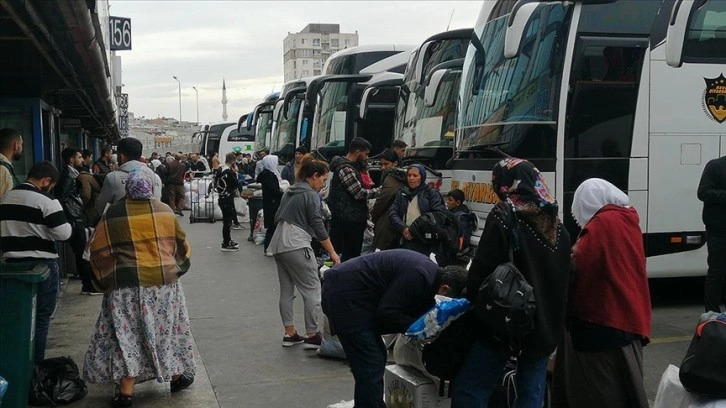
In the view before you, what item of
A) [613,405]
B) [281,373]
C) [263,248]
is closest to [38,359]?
[281,373]

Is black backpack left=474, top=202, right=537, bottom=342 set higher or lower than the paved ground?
higher

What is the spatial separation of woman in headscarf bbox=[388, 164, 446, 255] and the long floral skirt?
2.80 metres

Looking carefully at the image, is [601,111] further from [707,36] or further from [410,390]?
[410,390]

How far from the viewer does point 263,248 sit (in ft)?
50.1

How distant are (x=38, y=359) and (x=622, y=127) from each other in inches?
241

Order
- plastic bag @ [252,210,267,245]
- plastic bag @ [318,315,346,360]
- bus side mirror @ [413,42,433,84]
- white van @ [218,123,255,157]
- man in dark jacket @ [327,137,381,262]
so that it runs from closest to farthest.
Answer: plastic bag @ [318,315,346,360]
man in dark jacket @ [327,137,381,262]
bus side mirror @ [413,42,433,84]
plastic bag @ [252,210,267,245]
white van @ [218,123,255,157]

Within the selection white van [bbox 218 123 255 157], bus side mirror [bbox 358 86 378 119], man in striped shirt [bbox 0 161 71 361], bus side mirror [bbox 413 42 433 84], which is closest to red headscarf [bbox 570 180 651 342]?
man in striped shirt [bbox 0 161 71 361]

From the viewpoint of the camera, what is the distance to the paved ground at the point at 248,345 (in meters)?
6.30

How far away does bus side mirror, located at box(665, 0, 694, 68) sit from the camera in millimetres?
7426

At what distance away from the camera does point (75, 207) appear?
9938mm

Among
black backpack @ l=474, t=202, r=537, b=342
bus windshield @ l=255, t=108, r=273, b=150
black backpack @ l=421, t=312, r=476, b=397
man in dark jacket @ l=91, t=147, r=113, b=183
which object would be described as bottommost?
black backpack @ l=421, t=312, r=476, b=397

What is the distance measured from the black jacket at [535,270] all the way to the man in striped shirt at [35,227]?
3.58 metres

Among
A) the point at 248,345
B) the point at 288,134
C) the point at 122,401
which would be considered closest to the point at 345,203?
the point at 248,345

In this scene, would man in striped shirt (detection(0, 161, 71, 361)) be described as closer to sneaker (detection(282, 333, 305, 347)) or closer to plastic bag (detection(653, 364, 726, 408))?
sneaker (detection(282, 333, 305, 347))
